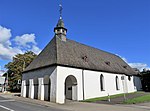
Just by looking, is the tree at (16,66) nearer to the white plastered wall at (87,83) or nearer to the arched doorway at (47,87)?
the arched doorway at (47,87)

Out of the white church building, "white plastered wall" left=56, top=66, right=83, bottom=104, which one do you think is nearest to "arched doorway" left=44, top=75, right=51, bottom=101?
the white church building

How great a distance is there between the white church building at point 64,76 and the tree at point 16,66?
22.0 m

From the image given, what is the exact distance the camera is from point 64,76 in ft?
68.3

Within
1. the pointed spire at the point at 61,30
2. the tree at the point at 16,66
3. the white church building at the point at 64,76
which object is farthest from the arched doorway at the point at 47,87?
the tree at the point at 16,66

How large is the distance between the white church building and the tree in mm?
Result: 22024

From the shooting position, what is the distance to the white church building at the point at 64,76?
20.4 metres

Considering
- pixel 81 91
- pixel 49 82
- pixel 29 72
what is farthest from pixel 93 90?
pixel 29 72

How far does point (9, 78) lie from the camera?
51750 mm

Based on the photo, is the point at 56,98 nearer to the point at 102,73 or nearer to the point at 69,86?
the point at 69,86

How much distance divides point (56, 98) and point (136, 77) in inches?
1037

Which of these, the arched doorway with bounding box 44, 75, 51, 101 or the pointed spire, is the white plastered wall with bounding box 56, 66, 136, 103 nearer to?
the arched doorway with bounding box 44, 75, 51, 101

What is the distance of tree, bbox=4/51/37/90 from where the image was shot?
158 feet

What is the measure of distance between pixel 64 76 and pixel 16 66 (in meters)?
32.9

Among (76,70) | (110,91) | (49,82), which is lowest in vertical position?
(110,91)
